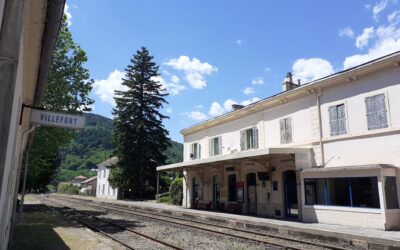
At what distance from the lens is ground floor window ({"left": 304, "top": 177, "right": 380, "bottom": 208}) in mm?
15703

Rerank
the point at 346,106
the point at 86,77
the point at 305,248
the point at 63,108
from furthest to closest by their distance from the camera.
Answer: the point at 86,77
the point at 63,108
the point at 346,106
the point at 305,248

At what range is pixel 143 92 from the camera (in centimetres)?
5012

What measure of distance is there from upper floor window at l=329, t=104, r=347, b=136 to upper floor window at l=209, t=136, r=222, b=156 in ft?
36.9

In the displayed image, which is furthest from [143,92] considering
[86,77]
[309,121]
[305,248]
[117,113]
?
[305,248]

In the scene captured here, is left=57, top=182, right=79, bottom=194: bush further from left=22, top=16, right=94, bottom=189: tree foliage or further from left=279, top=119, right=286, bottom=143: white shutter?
left=279, top=119, right=286, bottom=143: white shutter

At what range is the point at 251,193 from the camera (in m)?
23.9

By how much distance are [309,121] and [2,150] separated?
18.3 m

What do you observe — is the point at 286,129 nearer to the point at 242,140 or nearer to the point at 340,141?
the point at 340,141

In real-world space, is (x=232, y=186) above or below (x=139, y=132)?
below

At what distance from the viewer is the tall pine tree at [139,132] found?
148 feet

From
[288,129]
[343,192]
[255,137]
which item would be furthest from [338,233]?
[255,137]

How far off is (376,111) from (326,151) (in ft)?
10.6

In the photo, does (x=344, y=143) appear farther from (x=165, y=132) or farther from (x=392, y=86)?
(x=165, y=132)

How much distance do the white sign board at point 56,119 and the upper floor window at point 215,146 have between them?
22183mm
